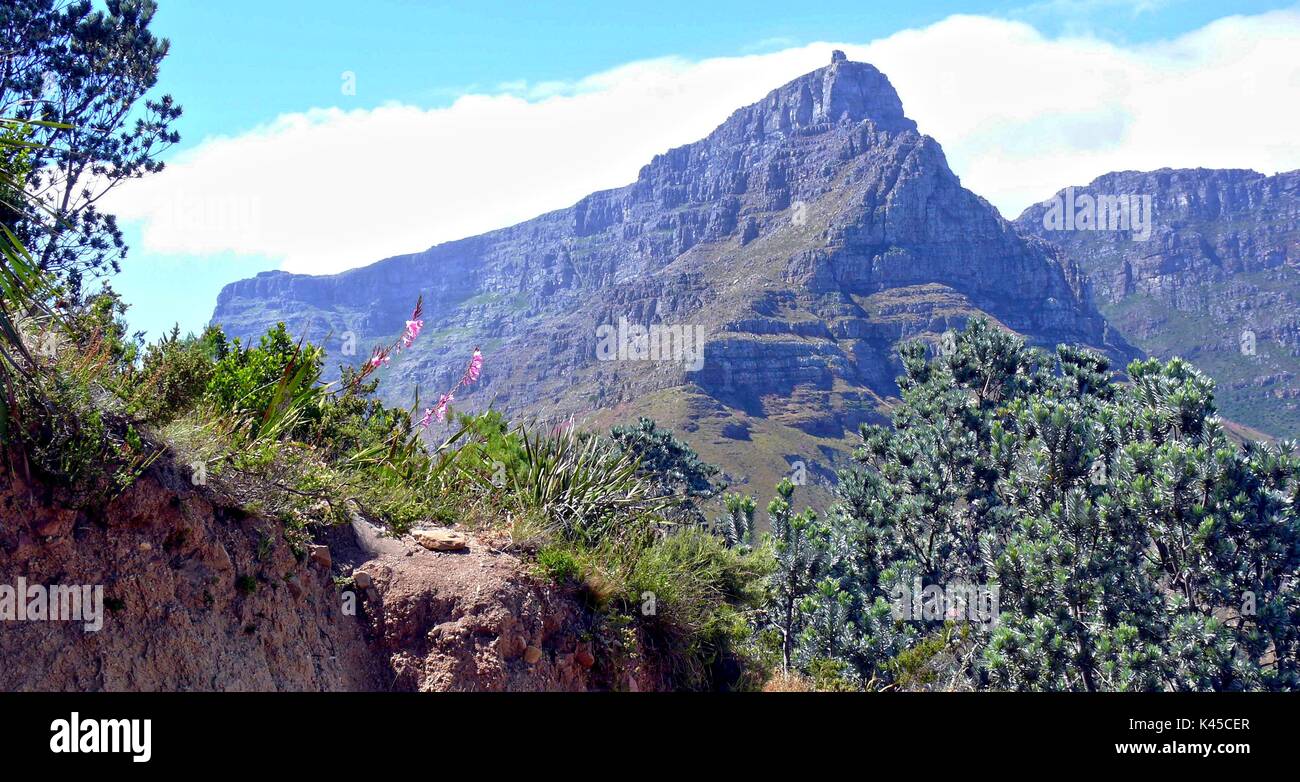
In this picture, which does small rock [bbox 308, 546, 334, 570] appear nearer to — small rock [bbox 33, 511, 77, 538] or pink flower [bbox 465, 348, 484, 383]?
small rock [bbox 33, 511, 77, 538]

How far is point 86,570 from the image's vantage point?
15.7ft

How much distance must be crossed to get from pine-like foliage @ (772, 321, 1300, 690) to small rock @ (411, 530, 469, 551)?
7.12 metres

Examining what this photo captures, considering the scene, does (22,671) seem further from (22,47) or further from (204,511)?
(22,47)

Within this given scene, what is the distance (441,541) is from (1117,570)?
9545mm

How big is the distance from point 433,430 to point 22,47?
16.5 meters

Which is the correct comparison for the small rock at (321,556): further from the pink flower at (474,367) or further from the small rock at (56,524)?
the pink flower at (474,367)

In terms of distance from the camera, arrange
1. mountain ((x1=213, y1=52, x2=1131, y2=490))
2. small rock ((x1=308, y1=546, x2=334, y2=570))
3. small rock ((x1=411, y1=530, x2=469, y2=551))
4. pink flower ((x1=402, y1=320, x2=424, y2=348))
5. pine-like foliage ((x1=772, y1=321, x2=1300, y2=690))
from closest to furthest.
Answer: small rock ((x1=308, y1=546, x2=334, y2=570)) → small rock ((x1=411, y1=530, x2=469, y2=551)) → pink flower ((x1=402, y1=320, x2=424, y2=348)) → pine-like foliage ((x1=772, y1=321, x2=1300, y2=690)) → mountain ((x1=213, y1=52, x2=1131, y2=490))

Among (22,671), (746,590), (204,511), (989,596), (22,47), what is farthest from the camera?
(22,47)

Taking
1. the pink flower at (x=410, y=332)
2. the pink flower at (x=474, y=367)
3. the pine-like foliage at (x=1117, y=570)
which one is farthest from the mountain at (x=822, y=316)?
the pink flower at (x=410, y=332)

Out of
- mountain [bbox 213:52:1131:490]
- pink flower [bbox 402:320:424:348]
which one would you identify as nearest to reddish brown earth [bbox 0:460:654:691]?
pink flower [bbox 402:320:424:348]

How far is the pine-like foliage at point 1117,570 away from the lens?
11.3 m

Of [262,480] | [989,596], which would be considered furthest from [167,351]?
[989,596]

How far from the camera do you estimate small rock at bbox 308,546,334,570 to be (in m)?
6.04

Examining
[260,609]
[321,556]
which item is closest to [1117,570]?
[321,556]
